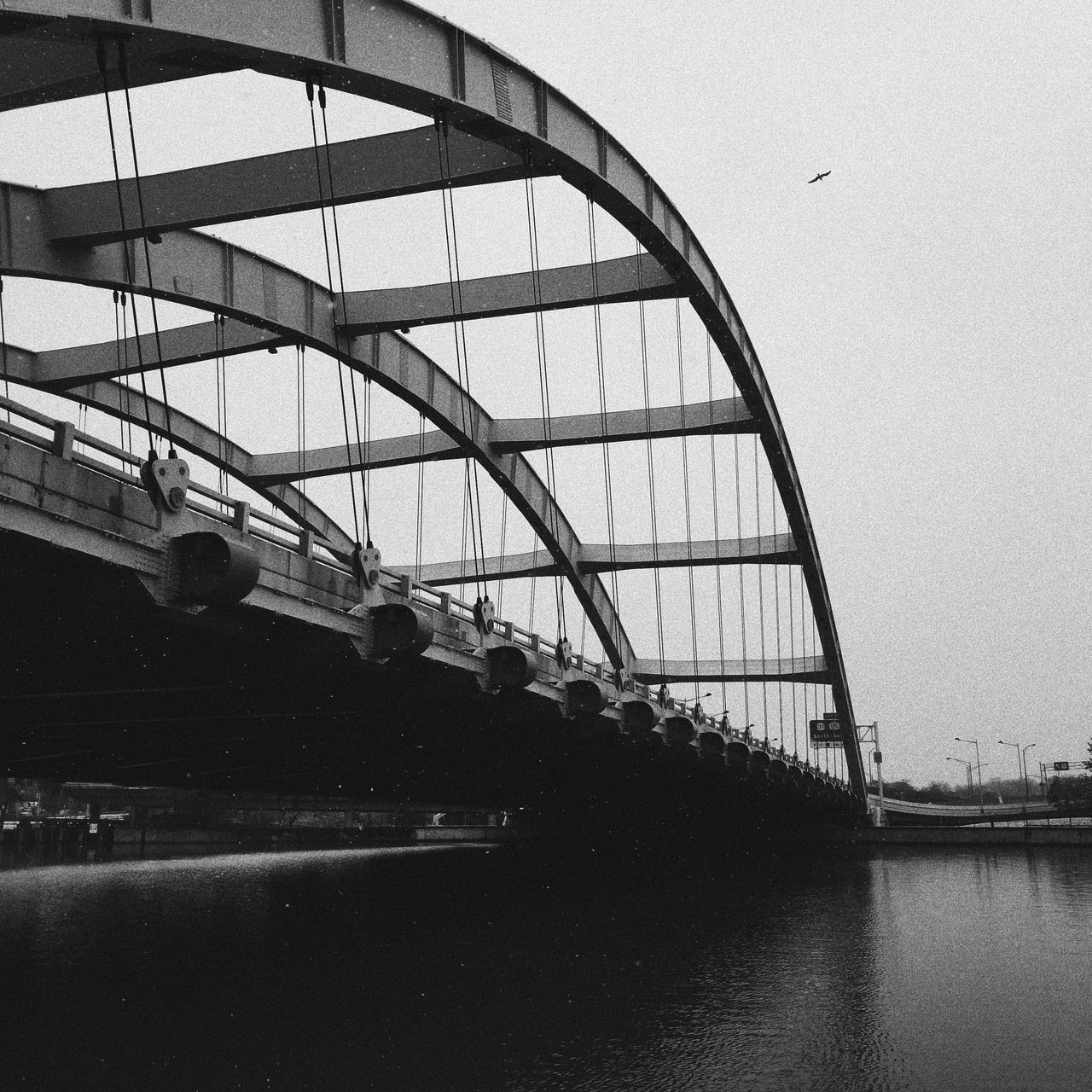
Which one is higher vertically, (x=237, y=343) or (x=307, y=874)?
(x=237, y=343)

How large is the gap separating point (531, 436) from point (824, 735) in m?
47.6

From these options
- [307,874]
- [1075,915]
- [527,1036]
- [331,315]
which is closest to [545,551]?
[307,874]

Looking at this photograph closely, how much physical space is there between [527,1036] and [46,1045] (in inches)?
221

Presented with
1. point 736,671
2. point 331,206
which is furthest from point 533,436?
point 736,671

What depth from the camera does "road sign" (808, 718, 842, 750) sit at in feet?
248

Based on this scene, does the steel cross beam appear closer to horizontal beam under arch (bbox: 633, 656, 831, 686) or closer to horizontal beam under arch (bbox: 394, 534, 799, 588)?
horizontal beam under arch (bbox: 394, 534, 799, 588)

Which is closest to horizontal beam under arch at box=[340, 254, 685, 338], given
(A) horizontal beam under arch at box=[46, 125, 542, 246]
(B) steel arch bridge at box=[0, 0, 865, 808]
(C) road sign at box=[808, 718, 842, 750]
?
(B) steel arch bridge at box=[0, 0, 865, 808]

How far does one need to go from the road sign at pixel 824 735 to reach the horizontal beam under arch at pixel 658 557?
29971 mm

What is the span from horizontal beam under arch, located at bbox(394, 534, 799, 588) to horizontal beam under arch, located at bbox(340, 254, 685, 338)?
18.2m

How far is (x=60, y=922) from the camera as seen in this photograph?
80.8ft

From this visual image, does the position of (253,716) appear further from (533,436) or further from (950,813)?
(950,813)

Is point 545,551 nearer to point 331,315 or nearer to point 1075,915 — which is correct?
point 331,315

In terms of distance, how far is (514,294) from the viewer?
86.7ft

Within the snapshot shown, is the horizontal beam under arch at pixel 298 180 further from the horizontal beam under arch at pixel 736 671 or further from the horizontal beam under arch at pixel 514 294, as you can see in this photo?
the horizontal beam under arch at pixel 736 671
